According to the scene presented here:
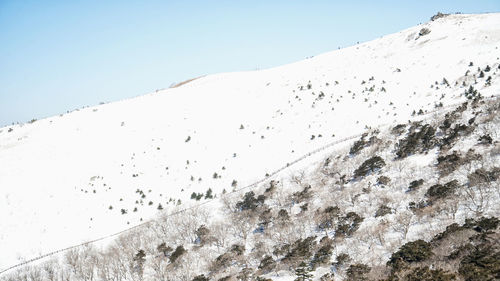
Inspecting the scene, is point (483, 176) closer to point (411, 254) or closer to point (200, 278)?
point (411, 254)

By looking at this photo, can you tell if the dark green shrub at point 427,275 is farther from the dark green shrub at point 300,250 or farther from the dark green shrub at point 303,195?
the dark green shrub at point 303,195

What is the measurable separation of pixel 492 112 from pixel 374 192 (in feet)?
47.8

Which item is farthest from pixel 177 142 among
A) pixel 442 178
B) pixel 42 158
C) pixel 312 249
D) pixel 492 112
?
pixel 492 112

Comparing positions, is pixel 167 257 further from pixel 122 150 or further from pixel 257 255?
pixel 122 150

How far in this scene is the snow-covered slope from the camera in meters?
39.0

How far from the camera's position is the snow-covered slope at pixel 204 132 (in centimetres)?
3897

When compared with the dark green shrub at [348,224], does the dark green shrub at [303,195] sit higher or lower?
higher

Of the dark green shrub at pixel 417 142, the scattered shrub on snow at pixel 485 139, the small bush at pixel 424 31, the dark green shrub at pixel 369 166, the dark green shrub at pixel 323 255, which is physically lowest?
the dark green shrub at pixel 323 255

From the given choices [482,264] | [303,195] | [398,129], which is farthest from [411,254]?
[398,129]

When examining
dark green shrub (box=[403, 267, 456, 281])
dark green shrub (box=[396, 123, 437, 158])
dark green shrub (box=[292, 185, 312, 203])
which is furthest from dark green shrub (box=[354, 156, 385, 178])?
dark green shrub (box=[403, 267, 456, 281])

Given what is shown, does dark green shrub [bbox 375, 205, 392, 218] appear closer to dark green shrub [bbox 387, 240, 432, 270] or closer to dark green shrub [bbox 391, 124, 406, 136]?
dark green shrub [bbox 387, 240, 432, 270]

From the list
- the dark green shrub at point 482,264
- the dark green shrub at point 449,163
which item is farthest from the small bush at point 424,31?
→ the dark green shrub at point 482,264

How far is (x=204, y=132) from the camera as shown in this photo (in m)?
52.2

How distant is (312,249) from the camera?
2425 cm
